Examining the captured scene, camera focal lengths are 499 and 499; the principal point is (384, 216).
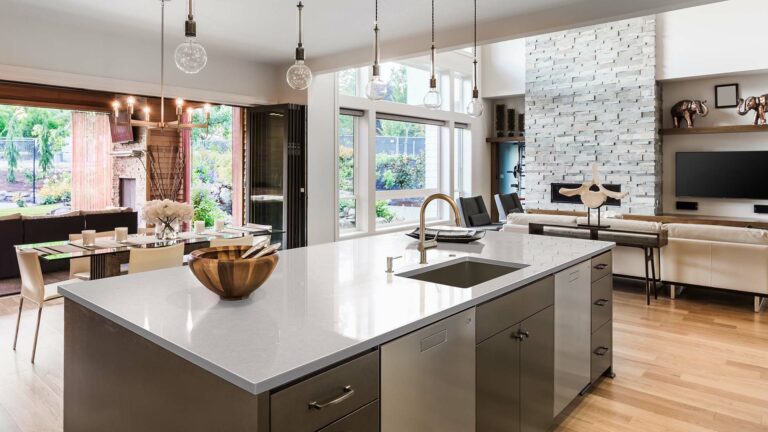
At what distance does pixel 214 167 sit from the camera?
917 cm

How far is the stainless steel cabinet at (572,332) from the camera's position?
92.1 inches

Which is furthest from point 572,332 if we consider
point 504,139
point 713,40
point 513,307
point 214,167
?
point 214,167

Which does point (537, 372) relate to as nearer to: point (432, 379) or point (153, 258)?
point (432, 379)

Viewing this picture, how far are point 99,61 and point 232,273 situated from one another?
446 centimetres

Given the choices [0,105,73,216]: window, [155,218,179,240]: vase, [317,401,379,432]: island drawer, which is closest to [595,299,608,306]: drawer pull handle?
[317,401,379,432]: island drawer

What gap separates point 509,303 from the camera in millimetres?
1908

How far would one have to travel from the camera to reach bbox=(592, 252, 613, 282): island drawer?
2.72 meters

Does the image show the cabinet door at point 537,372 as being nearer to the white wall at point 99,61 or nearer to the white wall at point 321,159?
the white wall at point 321,159

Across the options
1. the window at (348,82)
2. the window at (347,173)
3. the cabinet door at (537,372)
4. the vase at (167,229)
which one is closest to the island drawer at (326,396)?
the cabinet door at (537,372)

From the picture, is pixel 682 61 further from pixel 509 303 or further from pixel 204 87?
pixel 509 303

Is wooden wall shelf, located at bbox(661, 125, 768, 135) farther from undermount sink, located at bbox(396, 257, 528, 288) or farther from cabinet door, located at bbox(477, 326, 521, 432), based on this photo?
cabinet door, located at bbox(477, 326, 521, 432)

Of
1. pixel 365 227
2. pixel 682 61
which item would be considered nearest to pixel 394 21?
pixel 365 227

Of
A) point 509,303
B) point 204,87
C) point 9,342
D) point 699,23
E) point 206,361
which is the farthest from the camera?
point 699,23

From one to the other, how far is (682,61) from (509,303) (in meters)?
7.22
